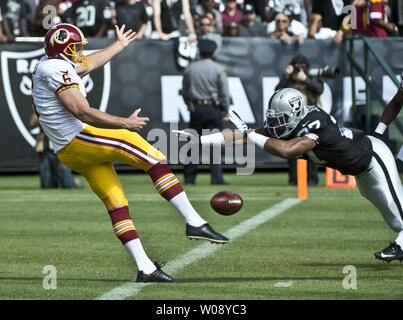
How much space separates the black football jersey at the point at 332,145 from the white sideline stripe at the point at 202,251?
4.67ft

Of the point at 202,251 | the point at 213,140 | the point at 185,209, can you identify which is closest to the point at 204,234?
the point at 185,209

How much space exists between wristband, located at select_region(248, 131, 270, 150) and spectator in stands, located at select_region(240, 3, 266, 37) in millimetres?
9800

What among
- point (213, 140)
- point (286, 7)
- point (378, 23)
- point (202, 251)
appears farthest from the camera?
point (286, 7)

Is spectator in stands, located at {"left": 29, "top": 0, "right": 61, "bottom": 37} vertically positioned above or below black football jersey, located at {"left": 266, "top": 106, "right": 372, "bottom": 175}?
above

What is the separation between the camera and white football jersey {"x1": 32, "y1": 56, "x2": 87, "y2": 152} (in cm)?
665

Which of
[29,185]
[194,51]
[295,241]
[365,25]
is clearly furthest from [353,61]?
[295,241]

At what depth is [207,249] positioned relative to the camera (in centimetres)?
839

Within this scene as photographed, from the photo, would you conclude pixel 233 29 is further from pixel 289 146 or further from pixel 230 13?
pixel 289 146

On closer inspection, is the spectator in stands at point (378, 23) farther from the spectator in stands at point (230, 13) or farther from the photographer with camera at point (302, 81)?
the spectator in stands at point (230, 13)

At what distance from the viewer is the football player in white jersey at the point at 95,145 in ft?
21.7

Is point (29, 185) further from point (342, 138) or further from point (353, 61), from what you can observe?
point (342, 138)

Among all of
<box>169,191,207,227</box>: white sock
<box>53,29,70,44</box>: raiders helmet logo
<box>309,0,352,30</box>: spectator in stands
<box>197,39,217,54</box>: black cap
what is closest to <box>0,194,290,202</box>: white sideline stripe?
<box>197,39,217,54</box>: black cap

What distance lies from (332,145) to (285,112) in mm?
434

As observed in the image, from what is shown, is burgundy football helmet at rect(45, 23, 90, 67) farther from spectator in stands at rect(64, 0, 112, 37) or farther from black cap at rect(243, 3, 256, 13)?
black cap at rect(243, 3, 256, 13)
